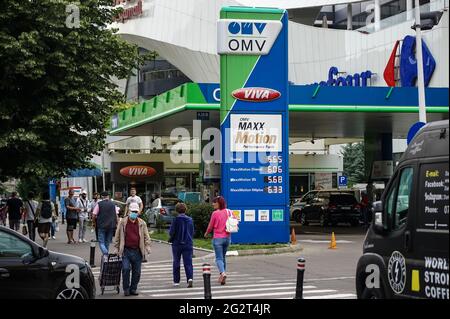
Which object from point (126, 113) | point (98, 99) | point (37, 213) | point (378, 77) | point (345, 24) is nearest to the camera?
point (98, 99)

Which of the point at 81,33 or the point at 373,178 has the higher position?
the point at 81,33

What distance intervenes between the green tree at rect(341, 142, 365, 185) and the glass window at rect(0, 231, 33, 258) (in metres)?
68.9

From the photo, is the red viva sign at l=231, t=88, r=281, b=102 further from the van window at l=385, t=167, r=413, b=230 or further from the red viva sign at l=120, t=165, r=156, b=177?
the red viva sign at l=120, t=165, r=156, b=177

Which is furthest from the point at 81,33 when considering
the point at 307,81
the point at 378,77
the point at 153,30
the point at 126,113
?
the point at 153,30

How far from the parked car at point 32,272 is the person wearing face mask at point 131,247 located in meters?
3.02

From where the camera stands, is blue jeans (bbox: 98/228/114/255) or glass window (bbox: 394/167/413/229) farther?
blue jeans (bbox: 98/228/114/255)

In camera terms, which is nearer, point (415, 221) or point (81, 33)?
point (415, 221)

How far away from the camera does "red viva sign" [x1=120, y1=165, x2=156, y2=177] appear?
149 feet

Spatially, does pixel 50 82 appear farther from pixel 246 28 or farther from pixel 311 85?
pixel 311 85

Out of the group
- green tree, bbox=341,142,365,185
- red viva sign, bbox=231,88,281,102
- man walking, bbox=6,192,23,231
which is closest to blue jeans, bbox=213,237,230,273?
red viva sign, bbox=231,88,281,102

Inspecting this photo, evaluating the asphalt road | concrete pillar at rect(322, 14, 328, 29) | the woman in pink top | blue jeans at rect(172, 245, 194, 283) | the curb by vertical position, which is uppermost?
concrete pillar at rect(322, 14, 328, 29)

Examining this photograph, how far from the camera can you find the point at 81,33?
61.1 feet

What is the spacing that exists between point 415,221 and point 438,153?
742 mm

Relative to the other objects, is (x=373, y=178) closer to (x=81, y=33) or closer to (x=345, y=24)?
(x=81, y=33)
